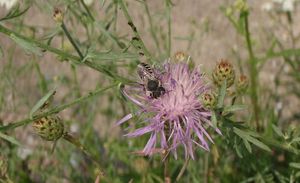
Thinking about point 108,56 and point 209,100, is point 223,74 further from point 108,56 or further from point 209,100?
point 108,56

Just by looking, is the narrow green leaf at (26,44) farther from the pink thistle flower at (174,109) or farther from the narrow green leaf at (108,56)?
the pink thistle flower at (174,109)

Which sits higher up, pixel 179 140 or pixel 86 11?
pixel 86 11

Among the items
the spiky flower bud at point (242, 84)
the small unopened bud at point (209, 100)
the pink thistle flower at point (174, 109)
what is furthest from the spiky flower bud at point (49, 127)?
the spiky flower bud at point (242, 84)

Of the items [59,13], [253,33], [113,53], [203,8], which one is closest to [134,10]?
[203,8]

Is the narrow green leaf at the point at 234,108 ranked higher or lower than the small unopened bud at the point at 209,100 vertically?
lower

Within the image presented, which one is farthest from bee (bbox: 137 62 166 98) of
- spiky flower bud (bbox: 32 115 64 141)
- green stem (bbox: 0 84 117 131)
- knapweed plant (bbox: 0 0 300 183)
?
spiky flower bud (bbox: 32 115 64 141)

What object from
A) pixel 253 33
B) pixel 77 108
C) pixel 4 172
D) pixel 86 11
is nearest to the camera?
pixel 4 172

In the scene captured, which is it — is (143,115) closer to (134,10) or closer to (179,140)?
(179,140)

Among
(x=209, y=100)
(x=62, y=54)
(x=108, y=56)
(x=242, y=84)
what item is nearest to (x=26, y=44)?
(x=62, y=54)
